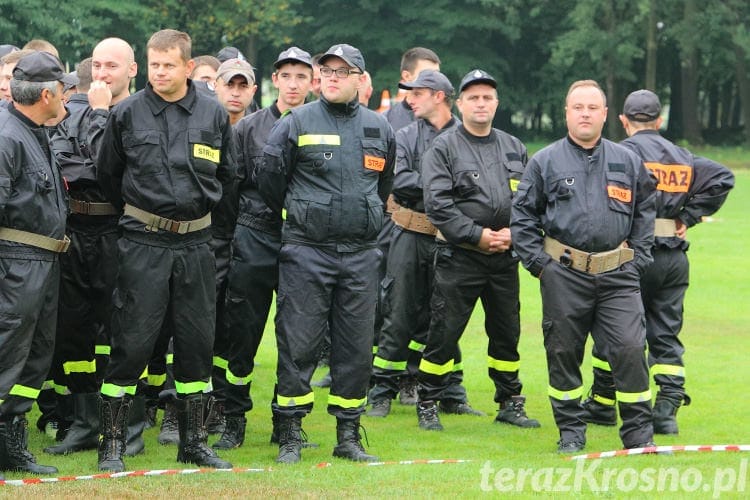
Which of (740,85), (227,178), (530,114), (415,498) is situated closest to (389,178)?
(227,178)

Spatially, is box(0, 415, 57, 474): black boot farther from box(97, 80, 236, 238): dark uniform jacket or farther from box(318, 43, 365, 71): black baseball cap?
box(318, 43, 365, 71): black baseball cap

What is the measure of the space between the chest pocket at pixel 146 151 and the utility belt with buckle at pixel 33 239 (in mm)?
658

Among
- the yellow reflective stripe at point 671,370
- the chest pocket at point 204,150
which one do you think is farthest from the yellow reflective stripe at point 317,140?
the yellow reflective stripe at point 671,370

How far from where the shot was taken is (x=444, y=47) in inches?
2277

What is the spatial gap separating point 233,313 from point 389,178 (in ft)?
4.84

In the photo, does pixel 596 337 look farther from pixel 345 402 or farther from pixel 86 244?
pixel 86 244

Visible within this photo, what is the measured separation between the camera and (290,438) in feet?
26.5

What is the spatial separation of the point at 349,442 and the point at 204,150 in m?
2.17

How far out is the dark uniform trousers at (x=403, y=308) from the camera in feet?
32.7

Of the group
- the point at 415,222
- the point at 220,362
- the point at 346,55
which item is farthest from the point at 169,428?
the point at 346,55

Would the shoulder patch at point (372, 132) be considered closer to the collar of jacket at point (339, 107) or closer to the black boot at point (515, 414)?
the collar of jacket at point (339, 107)

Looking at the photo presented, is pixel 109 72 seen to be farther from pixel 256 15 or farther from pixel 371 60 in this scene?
pixel 371 60

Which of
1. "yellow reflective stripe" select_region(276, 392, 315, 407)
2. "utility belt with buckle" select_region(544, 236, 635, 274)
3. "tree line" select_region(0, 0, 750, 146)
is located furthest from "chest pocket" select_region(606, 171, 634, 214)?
"tree line" select_region(0, 0, 750, 146)

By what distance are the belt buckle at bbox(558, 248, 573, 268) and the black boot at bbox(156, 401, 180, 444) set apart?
2.88 metres
